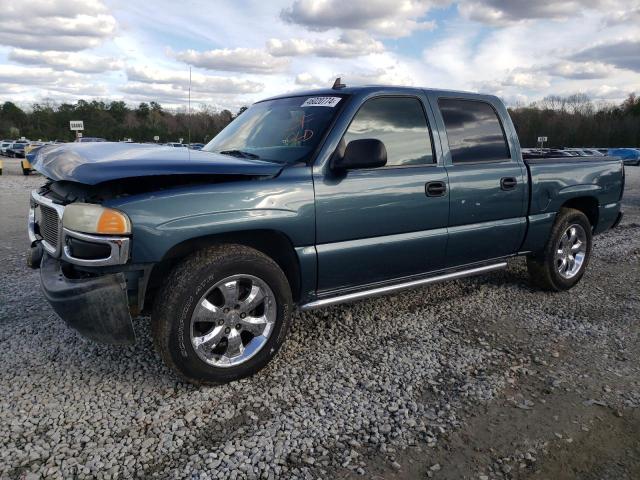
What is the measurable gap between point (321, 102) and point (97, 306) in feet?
6.75

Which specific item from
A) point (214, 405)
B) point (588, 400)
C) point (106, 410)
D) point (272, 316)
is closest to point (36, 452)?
point (106, 410)

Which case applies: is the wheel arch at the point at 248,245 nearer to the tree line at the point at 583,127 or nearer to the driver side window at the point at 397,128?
the driver side window at the point at 397,128

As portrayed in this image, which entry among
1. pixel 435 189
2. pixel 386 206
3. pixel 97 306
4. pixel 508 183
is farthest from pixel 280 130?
pixel 508 183

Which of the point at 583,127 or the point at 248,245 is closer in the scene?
the point at 248,245

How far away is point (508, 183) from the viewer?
4.24 metres

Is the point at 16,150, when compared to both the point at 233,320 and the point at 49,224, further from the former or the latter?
the point at 233,320

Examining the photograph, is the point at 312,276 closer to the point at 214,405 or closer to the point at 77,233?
the point at 214,405

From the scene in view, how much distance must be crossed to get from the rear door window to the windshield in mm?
1014

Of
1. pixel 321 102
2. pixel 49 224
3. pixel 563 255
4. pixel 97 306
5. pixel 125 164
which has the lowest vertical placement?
pixel 563 255

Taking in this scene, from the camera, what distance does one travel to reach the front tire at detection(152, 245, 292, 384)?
2.78 m

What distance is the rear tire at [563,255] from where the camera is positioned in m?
4.78

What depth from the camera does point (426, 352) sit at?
3523mm

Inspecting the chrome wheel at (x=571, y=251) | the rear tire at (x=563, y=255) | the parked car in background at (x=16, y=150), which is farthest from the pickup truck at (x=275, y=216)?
the parked car in background at (x=16, y=150)

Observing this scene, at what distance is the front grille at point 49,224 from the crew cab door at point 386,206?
1.56m
